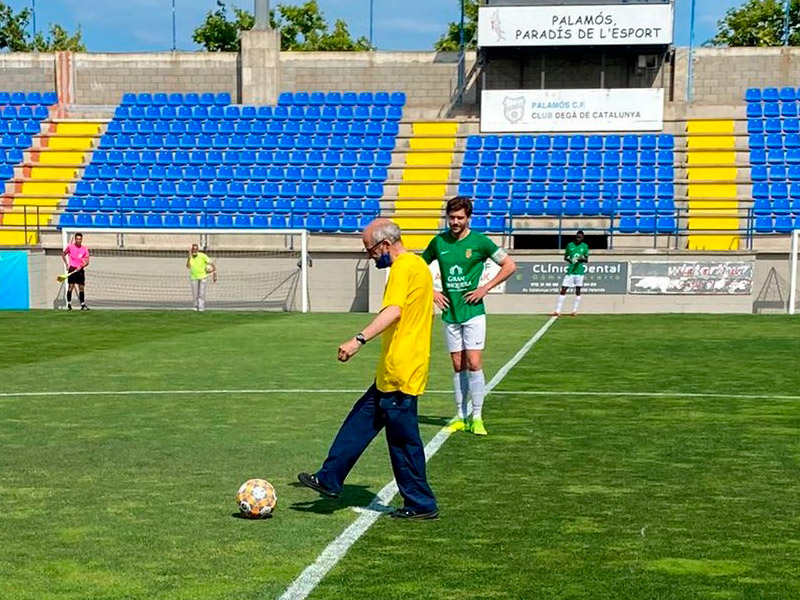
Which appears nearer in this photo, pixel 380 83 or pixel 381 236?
pixel 381 236

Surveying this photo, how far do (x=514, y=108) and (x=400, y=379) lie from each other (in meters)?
31.5

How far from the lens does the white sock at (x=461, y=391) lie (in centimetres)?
1098

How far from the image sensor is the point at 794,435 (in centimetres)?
1072

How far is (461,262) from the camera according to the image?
1066cm

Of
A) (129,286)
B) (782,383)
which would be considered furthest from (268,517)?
(129,286)

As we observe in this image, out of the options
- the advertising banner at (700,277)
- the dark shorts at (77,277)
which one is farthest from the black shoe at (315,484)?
the dark shorts at (77,277)

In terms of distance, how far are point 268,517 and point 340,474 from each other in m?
0.56

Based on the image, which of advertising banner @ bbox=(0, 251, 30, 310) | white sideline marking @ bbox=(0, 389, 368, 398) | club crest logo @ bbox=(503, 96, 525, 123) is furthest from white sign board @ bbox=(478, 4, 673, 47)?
white sideline marking @ bbox=(0, 389, 368, 398)

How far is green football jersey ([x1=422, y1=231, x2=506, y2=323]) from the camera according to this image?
34.9 feet

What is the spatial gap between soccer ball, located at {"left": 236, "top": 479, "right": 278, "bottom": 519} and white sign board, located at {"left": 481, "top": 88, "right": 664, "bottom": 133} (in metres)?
31.3

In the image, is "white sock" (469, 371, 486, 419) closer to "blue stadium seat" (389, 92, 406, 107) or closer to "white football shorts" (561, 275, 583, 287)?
"white football shorts" (561, 275, 583, 287)

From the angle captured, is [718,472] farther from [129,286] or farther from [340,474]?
[129,286]

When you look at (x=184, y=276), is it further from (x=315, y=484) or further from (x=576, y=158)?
(x=315, y=484)

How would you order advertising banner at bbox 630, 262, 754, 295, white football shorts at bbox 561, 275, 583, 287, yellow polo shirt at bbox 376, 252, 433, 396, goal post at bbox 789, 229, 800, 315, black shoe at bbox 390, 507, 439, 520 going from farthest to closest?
advertising banner at bbox 630, 262, 754, 295
goal post at bbox 789, 229, 800, 315
white football shorts at bbox 561, 275, 583, 287
black shoe at bbox 390, 507, 439, 520
yellow polo shirt at bbox 376, 252, 433, 396
